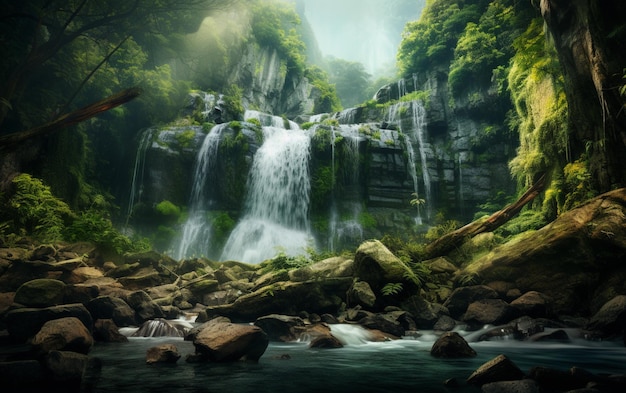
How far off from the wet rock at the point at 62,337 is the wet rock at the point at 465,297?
7.41 metres

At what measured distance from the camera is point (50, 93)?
1414cm

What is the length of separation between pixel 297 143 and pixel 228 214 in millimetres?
6071

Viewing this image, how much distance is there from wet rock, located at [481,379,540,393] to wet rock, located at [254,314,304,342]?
390 cm

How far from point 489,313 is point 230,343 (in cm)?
564

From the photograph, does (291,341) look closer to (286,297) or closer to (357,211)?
(286,297)

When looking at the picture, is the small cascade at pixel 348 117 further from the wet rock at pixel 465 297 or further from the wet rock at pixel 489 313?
the wet rock at pixel 489 313

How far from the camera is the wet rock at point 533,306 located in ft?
24.2

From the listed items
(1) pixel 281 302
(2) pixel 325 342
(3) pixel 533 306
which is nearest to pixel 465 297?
(3) pixel 533 306

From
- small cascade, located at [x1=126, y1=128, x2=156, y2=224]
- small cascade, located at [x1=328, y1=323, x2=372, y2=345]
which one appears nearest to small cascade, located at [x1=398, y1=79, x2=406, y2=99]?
small cascade, located at [x1=126, y1=128, x2=156, y2=224]

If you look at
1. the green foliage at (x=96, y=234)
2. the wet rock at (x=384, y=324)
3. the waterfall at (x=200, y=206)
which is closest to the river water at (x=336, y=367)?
the wet rock at (x=384, y=324)

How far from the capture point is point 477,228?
1216 centimetres

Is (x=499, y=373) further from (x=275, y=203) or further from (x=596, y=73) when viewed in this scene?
(x=275, y=203)

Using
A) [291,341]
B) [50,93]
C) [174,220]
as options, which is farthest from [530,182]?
[50,93]

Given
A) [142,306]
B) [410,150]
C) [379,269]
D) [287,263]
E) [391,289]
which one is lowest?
[142,306]
